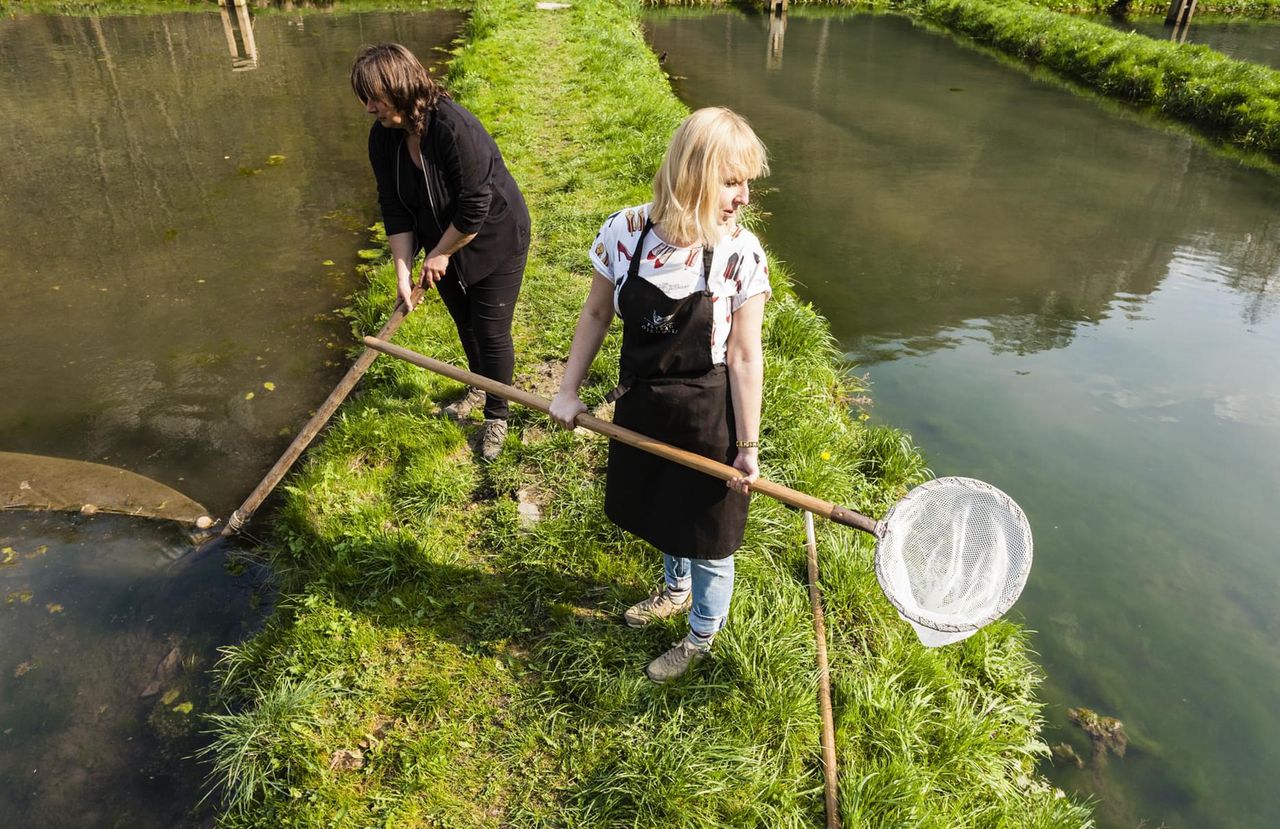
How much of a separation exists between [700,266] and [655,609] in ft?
5.99

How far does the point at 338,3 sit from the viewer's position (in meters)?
22.6

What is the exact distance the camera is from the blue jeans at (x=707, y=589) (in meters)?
2.97

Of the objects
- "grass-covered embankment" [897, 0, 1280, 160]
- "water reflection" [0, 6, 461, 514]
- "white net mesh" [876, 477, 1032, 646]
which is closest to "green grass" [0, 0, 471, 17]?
"water reflection" [0, 6, 461, 514]

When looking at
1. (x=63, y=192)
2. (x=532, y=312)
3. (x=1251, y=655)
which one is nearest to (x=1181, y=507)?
(x=1251, y=655)

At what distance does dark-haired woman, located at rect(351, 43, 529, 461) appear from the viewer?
130 inches

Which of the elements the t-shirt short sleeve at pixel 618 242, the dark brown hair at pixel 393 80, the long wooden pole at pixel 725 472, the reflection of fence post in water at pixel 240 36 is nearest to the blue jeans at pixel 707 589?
the long wooden pole at pixel 725 472

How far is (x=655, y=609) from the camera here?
3.48 meters

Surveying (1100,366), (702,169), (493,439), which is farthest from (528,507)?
(1100,366)

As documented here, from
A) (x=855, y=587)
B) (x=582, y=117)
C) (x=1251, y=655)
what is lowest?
(x=1251, y=655)

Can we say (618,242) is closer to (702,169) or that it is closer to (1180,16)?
(702,169)

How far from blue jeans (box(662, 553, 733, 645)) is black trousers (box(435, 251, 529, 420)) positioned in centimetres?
162

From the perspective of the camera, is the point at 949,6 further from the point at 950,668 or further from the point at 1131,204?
the point at 950,668

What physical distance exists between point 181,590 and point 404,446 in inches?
57.1

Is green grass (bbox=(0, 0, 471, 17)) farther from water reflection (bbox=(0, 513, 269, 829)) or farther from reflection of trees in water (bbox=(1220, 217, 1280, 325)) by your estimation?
reflection of trees in water (bbox=(1220, 217, 1280, 325))
